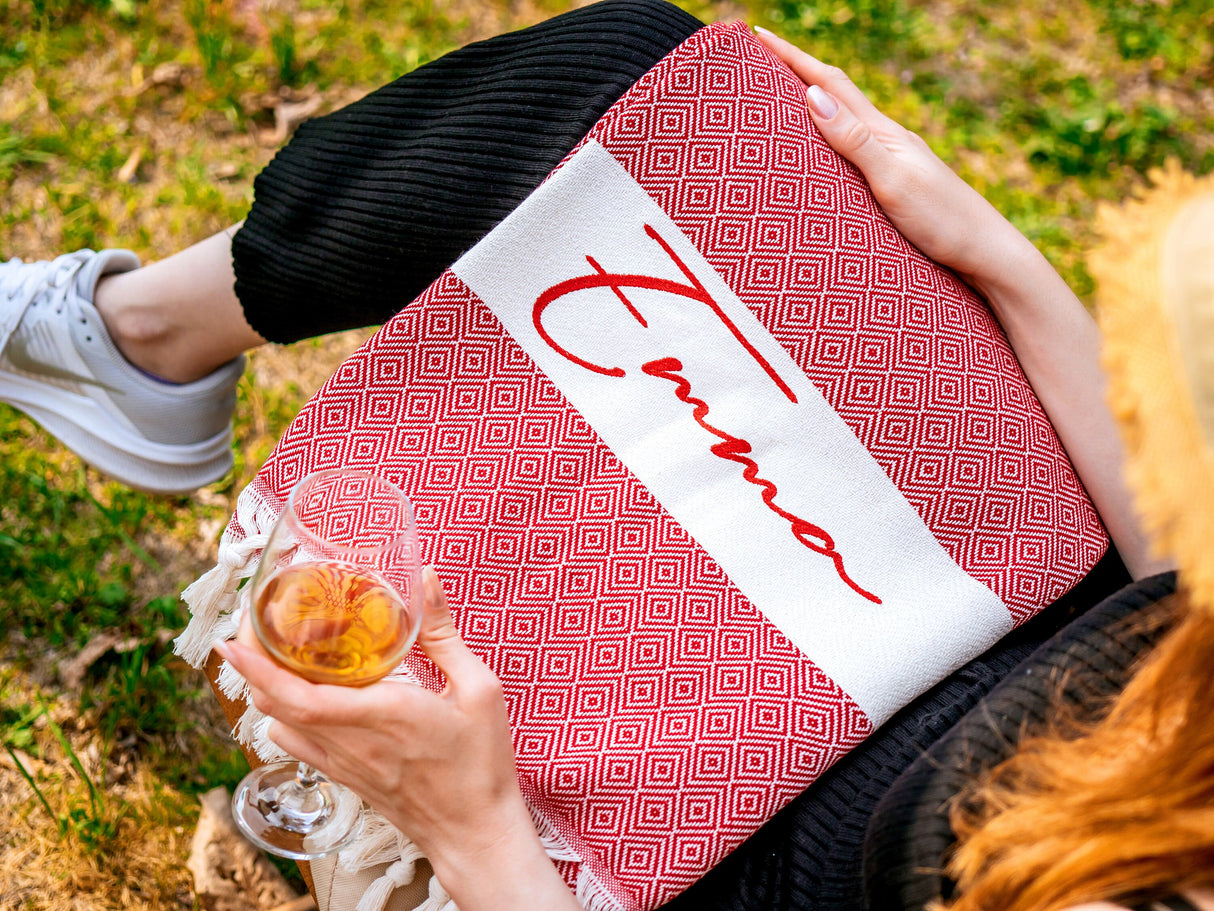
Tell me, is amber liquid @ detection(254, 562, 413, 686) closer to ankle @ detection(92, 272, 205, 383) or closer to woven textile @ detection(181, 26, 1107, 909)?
woven textile @ detection(181, 26, 1107, 909)

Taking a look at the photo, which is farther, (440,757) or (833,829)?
(833,829)

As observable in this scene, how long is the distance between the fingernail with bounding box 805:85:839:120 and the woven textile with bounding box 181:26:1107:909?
0.08 metres

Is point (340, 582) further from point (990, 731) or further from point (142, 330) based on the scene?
point (142, 330)

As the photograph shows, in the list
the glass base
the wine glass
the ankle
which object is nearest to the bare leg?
the ankle

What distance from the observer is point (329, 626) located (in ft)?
3.79

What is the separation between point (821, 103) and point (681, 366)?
502mm

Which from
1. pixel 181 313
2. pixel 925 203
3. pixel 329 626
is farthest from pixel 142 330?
pixel 925 203

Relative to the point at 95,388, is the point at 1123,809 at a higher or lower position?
higher

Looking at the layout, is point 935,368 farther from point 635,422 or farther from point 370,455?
point 370,455

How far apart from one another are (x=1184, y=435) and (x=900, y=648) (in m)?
0.66

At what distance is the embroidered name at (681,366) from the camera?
54.0 inches

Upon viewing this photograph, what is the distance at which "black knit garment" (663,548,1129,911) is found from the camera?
4.13 ft

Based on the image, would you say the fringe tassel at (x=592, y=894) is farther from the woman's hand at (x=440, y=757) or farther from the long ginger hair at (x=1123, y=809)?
the long ginger hair at (x=1123, y=809)

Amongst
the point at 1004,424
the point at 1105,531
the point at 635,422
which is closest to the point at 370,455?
the point at 635,422
